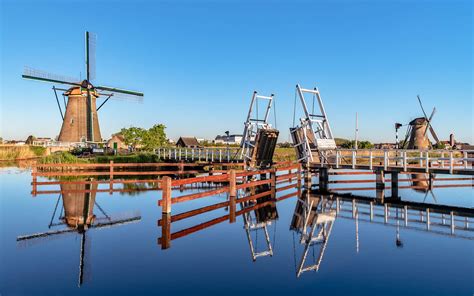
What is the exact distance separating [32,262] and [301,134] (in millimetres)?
17673

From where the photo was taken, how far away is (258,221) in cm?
1292

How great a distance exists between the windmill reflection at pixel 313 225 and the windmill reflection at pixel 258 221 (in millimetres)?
894

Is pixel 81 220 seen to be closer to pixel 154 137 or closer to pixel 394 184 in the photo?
pixel 394 184

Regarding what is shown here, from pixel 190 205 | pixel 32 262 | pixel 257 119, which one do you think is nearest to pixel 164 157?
pixel 257 119

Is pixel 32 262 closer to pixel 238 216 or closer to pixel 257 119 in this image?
pixel 238 216

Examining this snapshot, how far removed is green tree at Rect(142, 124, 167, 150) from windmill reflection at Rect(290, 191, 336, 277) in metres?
42.5

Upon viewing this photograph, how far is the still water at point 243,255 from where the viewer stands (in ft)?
22.3

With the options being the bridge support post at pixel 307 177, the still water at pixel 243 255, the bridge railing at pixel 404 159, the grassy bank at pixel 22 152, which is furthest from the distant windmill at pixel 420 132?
the grassy bank at pixel 22 152

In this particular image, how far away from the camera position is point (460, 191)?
2191 cm

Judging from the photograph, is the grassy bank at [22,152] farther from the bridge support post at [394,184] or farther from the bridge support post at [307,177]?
the bridge support post at [394,184]

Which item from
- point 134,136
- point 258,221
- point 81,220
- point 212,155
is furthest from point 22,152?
point 258,221

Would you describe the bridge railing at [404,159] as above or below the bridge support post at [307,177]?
above

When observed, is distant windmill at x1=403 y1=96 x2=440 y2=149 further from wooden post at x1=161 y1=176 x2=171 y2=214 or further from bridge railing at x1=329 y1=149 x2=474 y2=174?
wooden post at x1=161 y1=176 x2=171 y2=214

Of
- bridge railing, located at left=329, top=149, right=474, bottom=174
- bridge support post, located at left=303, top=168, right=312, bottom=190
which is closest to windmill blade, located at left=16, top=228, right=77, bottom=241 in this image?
bridge railing, located at left=329, top=149, right=474, bottom=174
